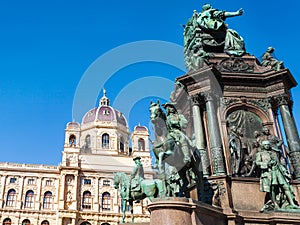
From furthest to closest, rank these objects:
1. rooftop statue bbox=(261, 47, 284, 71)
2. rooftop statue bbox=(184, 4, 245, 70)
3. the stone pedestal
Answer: rooftop statue bbox=(184, 4, 245, 70) → rooftop statue bbox=(261, 47, 284, 71) → the stone pedestal

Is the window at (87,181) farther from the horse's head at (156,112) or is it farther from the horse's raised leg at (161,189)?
the horse's head at (156,112)

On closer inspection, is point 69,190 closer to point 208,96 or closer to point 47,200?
point 47,200

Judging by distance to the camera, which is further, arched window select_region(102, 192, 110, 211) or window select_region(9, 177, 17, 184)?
arched window select_region(102, 192, 110, 211)

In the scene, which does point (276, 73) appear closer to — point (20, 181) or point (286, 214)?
point (286, 214)

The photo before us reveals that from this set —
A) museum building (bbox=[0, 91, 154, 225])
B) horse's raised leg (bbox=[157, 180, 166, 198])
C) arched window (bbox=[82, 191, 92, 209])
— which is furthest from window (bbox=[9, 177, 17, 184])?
horse's raised leg (bbox=[157, 180, 166, 198])

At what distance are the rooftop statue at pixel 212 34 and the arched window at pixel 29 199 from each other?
47.6 metres

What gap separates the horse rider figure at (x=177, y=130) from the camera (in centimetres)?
756

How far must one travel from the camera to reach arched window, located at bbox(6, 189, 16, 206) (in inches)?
2016

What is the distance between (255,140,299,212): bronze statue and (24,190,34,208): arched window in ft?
165

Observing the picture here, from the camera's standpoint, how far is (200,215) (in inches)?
265

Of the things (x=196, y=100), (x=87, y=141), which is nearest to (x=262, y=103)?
(x=196, y=100)

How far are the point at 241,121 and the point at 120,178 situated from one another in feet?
30.3

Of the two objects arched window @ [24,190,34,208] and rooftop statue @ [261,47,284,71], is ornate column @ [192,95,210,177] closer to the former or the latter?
rooftop statue @ [261,47,284,71]

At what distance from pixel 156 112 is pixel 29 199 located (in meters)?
49.7
